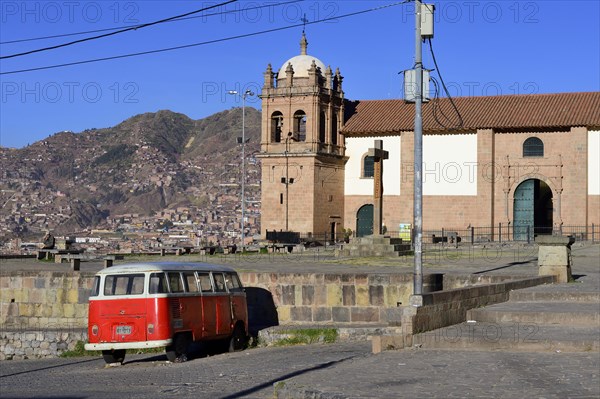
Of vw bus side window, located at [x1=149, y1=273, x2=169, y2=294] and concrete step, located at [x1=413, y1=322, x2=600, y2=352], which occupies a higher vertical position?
vw bus side window, located at [x1=149, y1=273, x2=169, y2=294]

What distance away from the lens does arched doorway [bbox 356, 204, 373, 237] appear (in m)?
57.5

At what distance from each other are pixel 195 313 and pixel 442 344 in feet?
17.0

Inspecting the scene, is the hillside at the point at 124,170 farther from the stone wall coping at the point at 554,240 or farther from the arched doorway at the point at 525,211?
the stone wall coping at the point at 554,240

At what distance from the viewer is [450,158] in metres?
55.5

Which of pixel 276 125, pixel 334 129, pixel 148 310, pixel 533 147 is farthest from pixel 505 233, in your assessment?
pixel 148 310

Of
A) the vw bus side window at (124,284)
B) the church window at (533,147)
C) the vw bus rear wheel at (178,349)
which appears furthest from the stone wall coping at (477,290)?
the church window at (533,147)

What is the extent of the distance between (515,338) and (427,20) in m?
5.61

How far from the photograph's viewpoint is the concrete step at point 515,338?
13.8 meters

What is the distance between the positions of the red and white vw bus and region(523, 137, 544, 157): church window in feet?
129

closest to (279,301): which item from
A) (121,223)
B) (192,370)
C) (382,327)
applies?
(382,327)

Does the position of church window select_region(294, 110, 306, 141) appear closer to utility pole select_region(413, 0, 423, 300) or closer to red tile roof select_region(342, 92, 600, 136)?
red tile roof select_region(342, 92, 600, 136)

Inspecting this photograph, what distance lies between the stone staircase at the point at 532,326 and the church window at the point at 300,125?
121ft

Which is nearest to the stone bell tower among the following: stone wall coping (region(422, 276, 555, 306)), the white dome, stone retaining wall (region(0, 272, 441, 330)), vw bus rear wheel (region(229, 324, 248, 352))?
the white dome

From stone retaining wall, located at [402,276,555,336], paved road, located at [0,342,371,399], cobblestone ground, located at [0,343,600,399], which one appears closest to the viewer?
cobblestone ground, located at [0,343,600,399]
